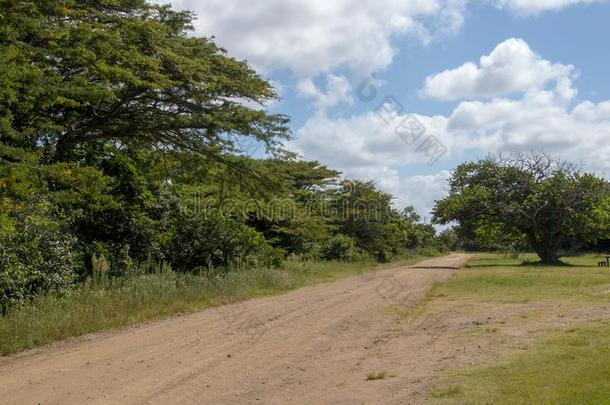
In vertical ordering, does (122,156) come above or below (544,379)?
above

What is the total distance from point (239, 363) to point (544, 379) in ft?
14.1

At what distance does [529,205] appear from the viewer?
41875mm

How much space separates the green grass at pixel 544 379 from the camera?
Answer: 629 centimetres

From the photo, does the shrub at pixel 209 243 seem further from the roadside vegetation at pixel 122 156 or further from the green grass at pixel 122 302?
the green grass at pixel 122 302

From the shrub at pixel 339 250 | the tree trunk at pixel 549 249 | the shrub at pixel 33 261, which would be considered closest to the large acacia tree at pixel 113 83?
the shrub at pixel 33 261

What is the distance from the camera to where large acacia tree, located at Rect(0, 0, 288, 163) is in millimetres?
→ 12961

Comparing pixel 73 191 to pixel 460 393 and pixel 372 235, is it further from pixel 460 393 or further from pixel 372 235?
pixel 372 235

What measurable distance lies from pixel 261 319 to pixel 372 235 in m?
38.3

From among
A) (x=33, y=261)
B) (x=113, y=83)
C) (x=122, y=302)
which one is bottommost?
(x=122, y=302)

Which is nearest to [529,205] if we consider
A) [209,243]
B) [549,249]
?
[549,249]

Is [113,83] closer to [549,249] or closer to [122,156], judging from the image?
[122,156]

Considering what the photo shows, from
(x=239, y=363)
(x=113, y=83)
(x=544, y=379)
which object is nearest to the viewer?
(x=544, y=379)

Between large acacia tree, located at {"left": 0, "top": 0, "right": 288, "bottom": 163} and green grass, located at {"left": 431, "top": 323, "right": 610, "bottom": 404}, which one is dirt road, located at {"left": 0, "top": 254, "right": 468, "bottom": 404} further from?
large acacia tree, located at {"left": 0, "top": 0, "right": 288, "bottom": 163}

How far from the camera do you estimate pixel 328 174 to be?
50.8 meters
